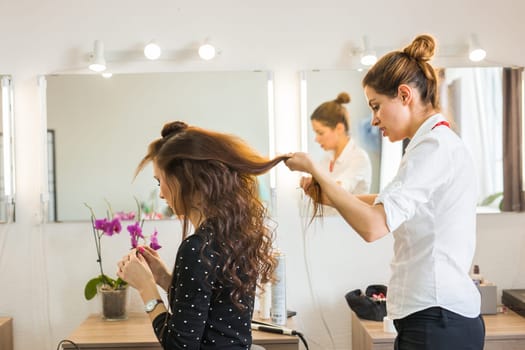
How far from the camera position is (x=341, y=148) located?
7.88ft

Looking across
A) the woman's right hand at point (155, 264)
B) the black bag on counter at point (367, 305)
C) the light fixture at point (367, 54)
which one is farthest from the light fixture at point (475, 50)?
the woman's right hand at point (155, 264)

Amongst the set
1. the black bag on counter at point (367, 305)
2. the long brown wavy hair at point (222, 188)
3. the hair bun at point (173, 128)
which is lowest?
the black bag on counter at point (367, 305)

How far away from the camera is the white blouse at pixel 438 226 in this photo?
4.29 ft

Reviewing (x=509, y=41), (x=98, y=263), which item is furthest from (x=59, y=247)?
(x=509, y=41)

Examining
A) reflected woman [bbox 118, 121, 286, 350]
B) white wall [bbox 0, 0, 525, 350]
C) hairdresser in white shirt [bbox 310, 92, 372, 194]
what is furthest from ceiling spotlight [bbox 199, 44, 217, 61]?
reflected woman [bbox 118, 121, 286, 350]

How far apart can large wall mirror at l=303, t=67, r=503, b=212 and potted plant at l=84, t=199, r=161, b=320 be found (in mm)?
731

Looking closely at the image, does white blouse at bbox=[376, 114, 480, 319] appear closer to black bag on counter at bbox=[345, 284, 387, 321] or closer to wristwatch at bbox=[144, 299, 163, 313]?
wristwatch at bbox=[144, 299, 163, 313]

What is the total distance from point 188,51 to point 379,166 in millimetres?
867

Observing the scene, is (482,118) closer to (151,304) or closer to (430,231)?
(430,231)

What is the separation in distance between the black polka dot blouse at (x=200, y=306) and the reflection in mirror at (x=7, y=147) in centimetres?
134

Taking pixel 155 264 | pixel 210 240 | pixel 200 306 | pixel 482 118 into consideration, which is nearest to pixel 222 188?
pixel 210 240

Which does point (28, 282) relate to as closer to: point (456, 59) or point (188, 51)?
point (188, 51)

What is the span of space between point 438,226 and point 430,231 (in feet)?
0.07

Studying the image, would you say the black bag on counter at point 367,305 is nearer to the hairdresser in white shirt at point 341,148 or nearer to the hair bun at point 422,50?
the hairdresser in white shirt at point 341,148
